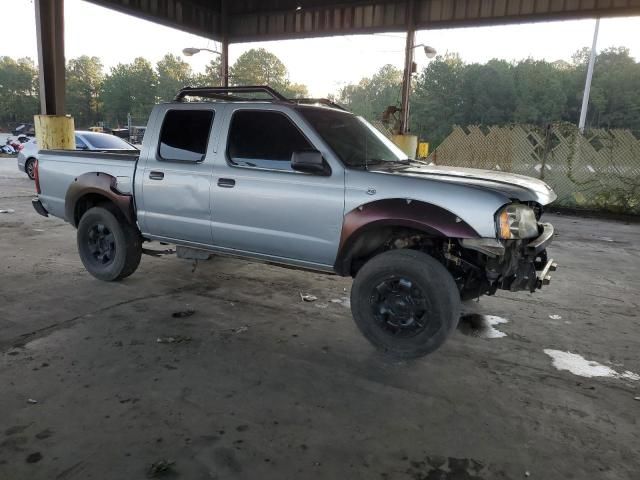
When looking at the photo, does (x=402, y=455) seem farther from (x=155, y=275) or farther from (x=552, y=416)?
(x=155, y=275)

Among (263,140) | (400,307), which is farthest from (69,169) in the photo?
(400,307)

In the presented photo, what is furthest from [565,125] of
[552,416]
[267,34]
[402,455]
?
[402,455]

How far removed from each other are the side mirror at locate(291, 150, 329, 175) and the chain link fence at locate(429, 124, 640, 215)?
35.3 ft

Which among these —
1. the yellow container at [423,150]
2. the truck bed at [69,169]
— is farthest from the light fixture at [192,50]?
the truck bed at [69,169]

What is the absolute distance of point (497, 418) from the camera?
9.96ft

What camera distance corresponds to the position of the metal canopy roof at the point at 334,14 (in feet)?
37.7

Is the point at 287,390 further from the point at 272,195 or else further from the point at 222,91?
the point at 222,91

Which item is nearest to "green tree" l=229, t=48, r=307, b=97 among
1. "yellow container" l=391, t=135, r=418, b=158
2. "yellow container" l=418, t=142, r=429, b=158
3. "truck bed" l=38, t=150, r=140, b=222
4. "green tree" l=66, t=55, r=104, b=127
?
"green tree" l=66, t=55, r=104, b=127

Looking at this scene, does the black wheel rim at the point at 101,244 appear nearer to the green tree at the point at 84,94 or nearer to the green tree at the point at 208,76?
the green tree at the point at 208,76

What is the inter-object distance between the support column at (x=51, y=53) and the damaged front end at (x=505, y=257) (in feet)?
31.7

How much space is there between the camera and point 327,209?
409cm

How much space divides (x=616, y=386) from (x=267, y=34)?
565 inches

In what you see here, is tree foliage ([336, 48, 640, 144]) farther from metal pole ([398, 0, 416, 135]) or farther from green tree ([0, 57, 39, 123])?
green tree ([0, 57, 39, 123])

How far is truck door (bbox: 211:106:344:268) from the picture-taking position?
13.5 feet
